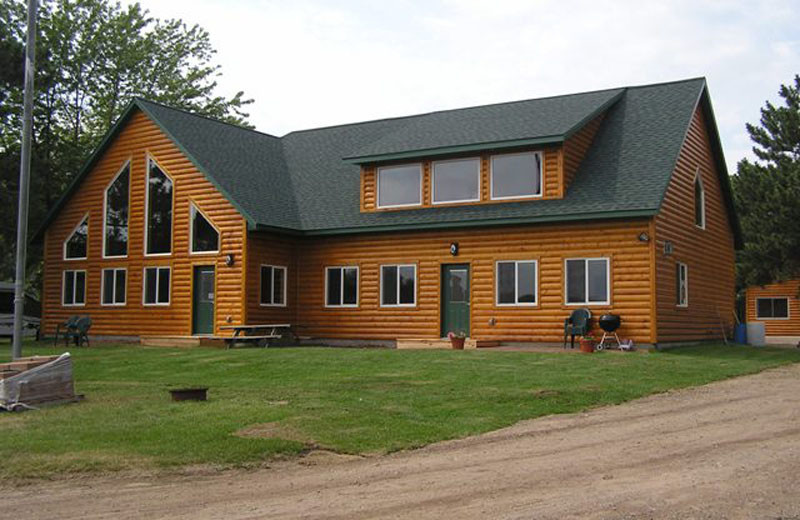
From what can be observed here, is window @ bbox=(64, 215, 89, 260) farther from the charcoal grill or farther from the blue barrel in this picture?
the blue barrel

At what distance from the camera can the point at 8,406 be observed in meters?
12.0

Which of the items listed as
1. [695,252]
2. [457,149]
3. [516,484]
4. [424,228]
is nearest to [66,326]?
[424,228]

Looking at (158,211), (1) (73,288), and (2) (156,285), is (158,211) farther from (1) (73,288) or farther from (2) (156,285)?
(1) (73,288)

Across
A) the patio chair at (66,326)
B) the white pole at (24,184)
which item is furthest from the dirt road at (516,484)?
the patio chair at (66,326)

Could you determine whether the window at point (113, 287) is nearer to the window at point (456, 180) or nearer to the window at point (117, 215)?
the window at point (117, 215)

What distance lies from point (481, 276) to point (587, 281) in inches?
115

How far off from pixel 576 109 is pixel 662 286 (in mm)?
6232

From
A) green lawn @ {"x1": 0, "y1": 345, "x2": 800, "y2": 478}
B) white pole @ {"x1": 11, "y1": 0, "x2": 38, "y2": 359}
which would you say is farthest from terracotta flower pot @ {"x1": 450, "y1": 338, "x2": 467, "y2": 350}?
white pole @ {"x1": 11, "y1": 0, "x2": 38, "y2": 359}

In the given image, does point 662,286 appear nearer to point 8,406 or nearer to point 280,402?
point 280,402

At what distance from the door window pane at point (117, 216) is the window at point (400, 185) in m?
8.32

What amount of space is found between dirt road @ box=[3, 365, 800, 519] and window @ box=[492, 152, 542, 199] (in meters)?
13.1

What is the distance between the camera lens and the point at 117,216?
27500 millimetres

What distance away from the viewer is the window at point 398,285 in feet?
79.4

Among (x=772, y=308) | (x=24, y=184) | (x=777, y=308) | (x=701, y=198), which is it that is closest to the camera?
(x=24, y=184)
